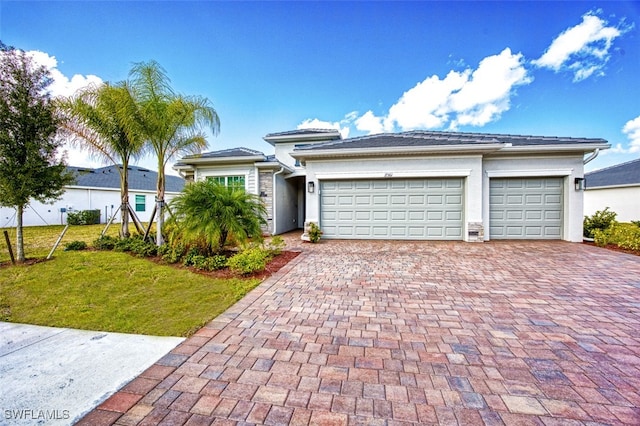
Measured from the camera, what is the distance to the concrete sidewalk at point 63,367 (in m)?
2.01

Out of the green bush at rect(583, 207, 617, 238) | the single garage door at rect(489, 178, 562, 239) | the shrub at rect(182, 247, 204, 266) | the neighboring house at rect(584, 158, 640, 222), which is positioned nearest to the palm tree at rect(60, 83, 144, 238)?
the shrub at rect(182, 247, 204, 266)

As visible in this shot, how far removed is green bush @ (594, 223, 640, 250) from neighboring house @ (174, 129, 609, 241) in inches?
22.0

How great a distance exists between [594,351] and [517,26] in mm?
12321

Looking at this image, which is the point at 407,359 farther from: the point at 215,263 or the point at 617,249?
the point at 617,249

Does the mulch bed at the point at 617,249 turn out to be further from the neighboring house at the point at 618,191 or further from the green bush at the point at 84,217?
the green bush at the point at 84,217

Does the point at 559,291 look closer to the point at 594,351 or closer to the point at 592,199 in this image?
the point at 594,351

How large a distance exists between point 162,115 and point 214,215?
129 inches

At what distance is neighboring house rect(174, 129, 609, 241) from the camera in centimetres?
948

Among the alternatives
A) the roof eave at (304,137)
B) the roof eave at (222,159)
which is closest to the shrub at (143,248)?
the roof eave at (222,159)

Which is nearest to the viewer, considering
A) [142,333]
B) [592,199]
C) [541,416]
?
[541,416]

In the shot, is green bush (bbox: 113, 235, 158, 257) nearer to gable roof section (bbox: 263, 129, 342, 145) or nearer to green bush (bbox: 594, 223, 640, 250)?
gable roof section (bbox: 263, 129, 342, 145)

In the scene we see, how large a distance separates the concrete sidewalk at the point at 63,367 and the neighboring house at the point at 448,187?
7830 mm

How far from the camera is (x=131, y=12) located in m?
8.38

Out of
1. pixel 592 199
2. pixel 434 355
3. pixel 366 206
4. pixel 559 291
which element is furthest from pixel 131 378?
pixel 592 199
